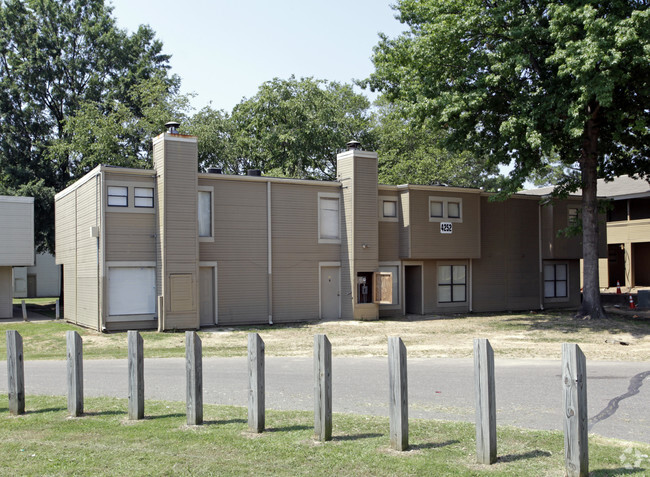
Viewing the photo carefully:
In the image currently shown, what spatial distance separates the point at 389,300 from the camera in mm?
26484

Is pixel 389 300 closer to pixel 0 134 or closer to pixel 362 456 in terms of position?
pixel 362 456

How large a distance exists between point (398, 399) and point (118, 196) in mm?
19150

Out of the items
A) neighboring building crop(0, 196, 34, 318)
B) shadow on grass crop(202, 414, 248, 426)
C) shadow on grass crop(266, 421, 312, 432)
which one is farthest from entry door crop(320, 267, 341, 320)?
shadow on grass crop(266, 421, 312, 432)

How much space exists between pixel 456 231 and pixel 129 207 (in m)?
14.2

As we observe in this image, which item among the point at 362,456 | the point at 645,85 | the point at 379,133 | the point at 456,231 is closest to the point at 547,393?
the point at 362,456

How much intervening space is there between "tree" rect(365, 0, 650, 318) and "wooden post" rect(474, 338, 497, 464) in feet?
52.3

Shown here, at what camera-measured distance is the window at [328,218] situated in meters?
27.2

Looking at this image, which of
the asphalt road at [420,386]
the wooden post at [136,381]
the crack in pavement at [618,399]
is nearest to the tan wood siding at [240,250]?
the asphalt road at [420,386]

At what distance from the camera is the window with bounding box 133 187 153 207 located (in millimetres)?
23703

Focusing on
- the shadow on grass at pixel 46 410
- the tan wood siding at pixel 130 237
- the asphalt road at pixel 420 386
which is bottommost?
the asphalt road at pixel 420 386

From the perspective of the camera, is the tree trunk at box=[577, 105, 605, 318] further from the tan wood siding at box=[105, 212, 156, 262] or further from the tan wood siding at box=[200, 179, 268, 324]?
the tan wood siding at box=[105, 212, 156, 262]

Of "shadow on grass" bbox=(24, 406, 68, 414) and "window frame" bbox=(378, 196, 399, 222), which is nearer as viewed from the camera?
"shadow on grass" bbox=(24, 406, 68, 414)

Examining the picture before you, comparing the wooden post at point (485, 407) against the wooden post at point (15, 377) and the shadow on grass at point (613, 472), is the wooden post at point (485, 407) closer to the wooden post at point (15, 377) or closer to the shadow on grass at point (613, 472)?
the shadow on grass at point (613, 472)

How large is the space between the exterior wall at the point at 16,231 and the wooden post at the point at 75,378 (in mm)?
25867
